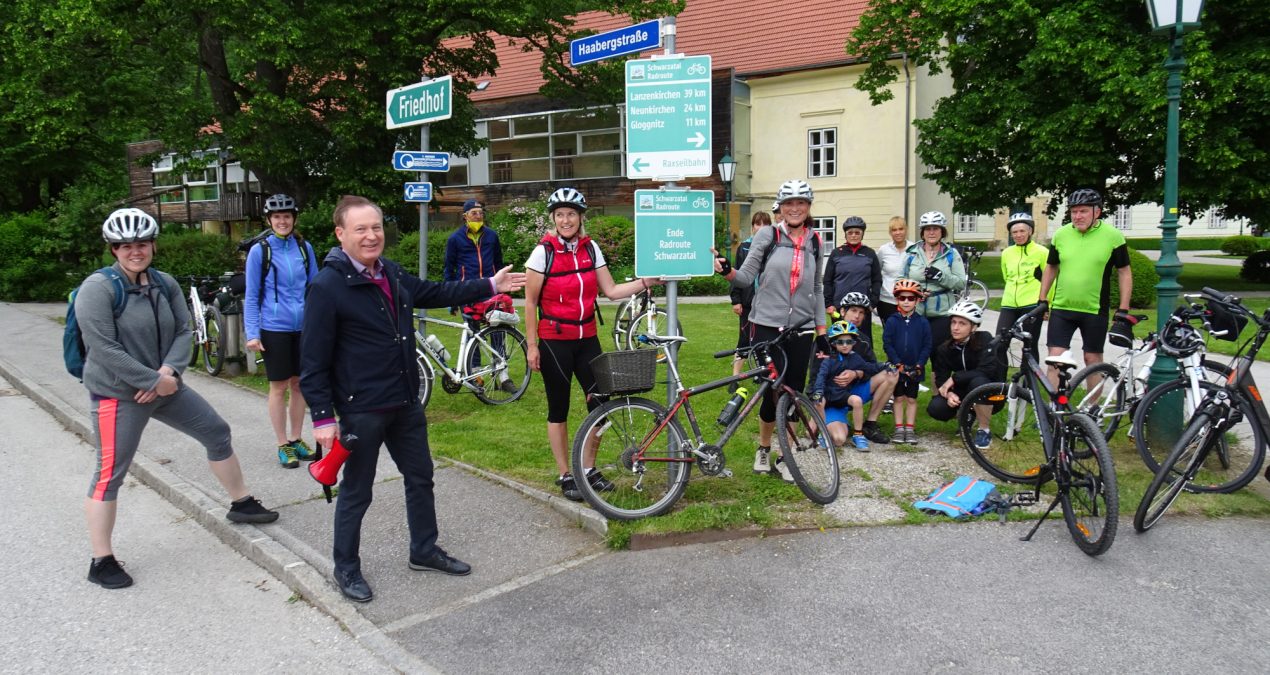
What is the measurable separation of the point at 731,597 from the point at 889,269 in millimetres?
4638

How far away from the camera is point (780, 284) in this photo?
5.84 m

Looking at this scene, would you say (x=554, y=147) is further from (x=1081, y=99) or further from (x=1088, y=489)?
(x=1088, y=489)

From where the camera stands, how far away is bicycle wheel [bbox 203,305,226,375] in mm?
10930

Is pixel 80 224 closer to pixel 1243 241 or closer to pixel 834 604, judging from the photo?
pixel 834 604

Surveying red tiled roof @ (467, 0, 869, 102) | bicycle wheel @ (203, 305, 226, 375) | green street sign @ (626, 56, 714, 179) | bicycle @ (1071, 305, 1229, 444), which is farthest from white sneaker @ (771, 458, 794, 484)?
red tiled roof @ (467, 0, 869, 102)

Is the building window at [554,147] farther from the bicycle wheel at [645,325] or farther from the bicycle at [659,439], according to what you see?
the bicycle at [659,439]

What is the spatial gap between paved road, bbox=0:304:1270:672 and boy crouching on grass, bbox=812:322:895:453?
1.65 m

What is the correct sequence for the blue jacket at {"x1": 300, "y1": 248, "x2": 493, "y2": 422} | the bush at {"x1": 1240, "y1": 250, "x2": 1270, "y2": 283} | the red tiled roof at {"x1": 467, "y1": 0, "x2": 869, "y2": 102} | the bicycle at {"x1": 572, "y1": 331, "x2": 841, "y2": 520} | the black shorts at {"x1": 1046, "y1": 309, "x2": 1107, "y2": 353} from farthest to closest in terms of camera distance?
the red tiled roof at {"x1": 467, "y1": 0, "x2": 869, "y2": 102}, the bush at {"x1": 1240, "y1": 250, "x2": 1270, "y2": 283}, the black shorts at {"x1": 1046, "y1": 309, "x2": 1107, "y2": 353}, the bicycle at {"x1": 572, "y1": 331, "x2": 841, "y2": 520}, the blue jacket at {"x1": 300, "y1": 248, "x2": 493, "y2": 422}

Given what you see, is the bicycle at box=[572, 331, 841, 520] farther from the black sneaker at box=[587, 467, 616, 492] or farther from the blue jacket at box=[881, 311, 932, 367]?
the blue jacket at box=[881, 311, 932, 367]

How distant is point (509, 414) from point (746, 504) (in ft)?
11.7

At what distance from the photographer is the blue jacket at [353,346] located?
407 cm

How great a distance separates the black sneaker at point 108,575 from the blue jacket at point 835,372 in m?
4.68

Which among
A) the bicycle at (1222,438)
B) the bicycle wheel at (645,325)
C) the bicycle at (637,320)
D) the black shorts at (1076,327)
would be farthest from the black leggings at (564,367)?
the bicycle wheel at (645,325)

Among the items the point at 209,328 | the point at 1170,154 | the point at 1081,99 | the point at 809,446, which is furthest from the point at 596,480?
the point at 1081,99
